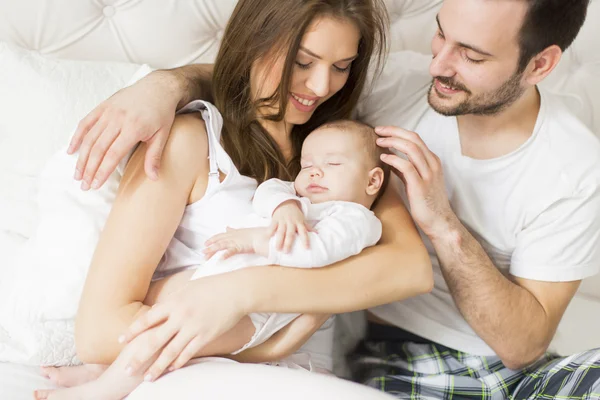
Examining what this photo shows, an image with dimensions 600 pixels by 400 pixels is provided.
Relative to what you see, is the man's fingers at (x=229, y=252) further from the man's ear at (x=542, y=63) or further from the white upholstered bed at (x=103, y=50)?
the man's ear at (x=542, y=63)

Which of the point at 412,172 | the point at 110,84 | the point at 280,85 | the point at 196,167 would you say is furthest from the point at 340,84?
the point at 110,84

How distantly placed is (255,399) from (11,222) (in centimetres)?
87

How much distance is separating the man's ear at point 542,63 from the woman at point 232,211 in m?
0.36

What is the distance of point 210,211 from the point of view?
1362 mm

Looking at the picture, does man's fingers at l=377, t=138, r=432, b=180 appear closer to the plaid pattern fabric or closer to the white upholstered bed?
the plaid pattern fabric

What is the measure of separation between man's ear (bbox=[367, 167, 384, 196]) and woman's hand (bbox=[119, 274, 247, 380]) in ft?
1.35

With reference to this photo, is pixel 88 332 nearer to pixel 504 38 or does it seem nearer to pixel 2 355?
pixel 2 355

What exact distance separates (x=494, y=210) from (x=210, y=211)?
72cm

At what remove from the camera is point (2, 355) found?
4.42ft

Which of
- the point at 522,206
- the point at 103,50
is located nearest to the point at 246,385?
the point at 522,206

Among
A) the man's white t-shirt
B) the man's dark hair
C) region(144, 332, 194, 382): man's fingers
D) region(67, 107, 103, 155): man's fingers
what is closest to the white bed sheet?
region(144, 332, 194, 382): man's fingers

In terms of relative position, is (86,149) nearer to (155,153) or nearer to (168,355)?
(155,153)

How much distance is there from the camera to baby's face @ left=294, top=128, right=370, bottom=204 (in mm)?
1401

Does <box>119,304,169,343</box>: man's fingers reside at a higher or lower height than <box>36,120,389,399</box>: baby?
lower
